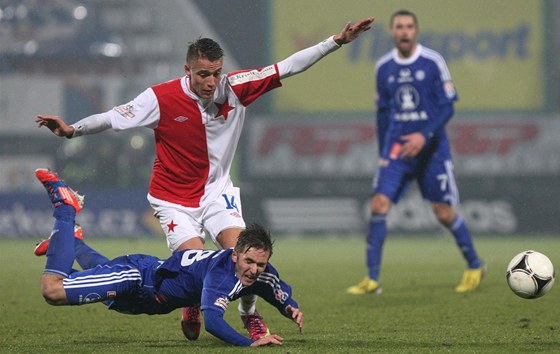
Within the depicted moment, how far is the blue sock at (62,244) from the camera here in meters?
6.48

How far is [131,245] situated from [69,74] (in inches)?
165

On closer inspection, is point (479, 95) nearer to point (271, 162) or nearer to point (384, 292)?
point (271, 162)

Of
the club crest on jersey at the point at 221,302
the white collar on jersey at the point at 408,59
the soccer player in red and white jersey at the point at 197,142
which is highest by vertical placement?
the white collar on jersey at the point at 408,59

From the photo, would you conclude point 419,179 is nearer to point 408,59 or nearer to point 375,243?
point 375,243

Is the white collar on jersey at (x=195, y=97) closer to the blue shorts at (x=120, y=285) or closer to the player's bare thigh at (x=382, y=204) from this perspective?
the blue shorts at (x=120, y=285)

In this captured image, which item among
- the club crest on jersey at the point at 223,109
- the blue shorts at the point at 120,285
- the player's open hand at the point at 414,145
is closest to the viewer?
the blue shorts at the point at 120,285

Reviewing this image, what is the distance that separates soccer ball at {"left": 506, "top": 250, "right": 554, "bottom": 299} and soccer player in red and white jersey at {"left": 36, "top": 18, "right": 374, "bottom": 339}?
182cm

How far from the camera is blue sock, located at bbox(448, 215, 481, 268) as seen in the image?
10148mm

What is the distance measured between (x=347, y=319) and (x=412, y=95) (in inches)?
116

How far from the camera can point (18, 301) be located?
9.27 m

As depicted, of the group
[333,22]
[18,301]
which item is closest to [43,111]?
[333,22]

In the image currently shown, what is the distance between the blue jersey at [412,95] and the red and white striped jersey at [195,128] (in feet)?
10.5

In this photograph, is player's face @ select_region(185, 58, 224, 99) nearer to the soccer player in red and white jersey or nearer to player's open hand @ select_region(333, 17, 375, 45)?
the soccer player in red and white jersey

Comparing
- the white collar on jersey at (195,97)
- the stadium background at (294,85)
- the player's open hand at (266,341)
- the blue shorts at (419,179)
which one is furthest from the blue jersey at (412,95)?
the stadium background at (294,85)
